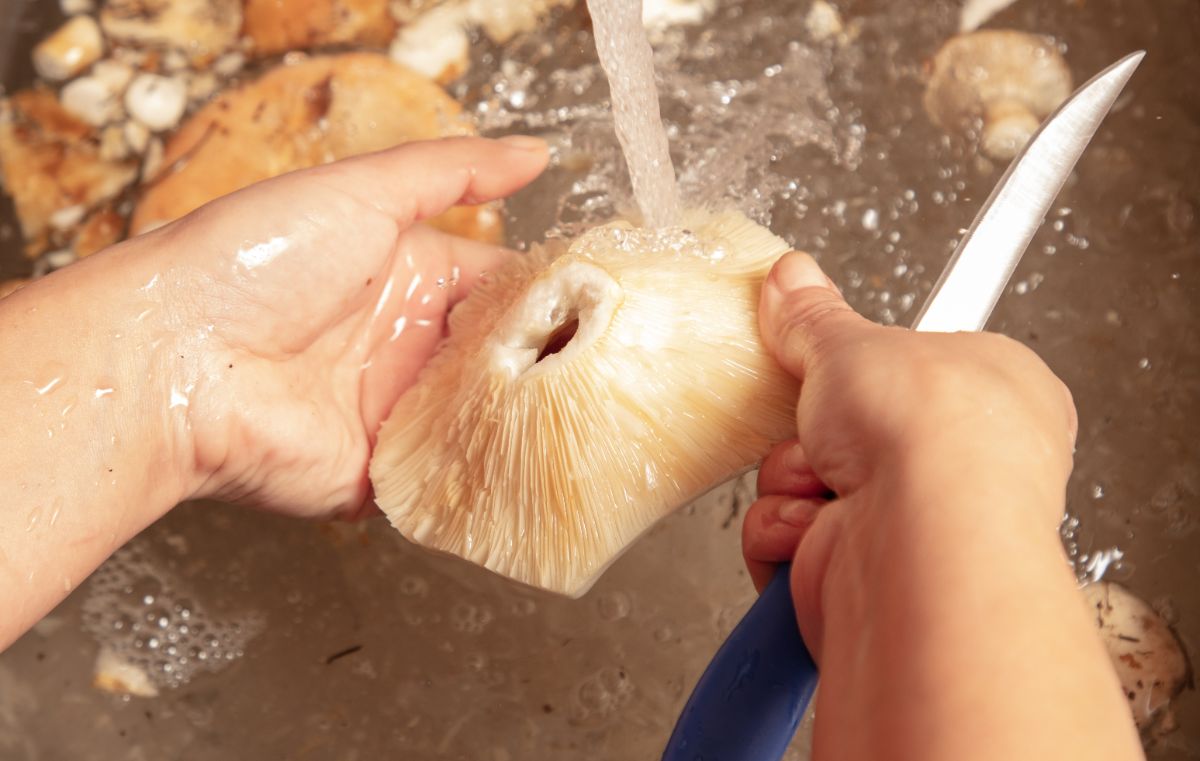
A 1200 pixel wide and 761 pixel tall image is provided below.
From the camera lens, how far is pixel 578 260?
2.43 ft

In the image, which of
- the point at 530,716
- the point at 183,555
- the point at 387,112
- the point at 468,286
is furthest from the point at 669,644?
the point at 387,112

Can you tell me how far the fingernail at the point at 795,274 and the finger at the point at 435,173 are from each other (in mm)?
314

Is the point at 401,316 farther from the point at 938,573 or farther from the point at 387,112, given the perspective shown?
the point at 938,573

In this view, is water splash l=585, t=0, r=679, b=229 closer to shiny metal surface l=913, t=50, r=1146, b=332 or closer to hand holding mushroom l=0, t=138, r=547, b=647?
hand holding mushroom l=0, t=138, r=547, b=647

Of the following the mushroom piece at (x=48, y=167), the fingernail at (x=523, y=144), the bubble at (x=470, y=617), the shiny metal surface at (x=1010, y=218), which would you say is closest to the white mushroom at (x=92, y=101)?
the mushroom piece at (x=48, y=167)

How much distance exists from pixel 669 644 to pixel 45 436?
617 mm

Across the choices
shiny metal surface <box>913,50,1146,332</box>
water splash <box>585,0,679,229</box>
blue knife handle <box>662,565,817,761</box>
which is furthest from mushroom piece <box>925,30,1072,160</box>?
blue knife handle <box>662,565,817,761</box>

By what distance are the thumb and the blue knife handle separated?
0.18 meters

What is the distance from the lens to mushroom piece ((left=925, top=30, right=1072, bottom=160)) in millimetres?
1149

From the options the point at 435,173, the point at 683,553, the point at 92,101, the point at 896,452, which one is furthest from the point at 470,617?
the point at 92,101

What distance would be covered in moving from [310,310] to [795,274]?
1.39 ft

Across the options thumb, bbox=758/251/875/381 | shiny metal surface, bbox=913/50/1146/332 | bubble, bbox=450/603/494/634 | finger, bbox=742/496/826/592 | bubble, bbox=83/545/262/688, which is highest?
thumb, bbox=758/251/875/381

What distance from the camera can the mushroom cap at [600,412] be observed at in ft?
2.36

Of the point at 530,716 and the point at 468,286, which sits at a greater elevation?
the point at 468,286
